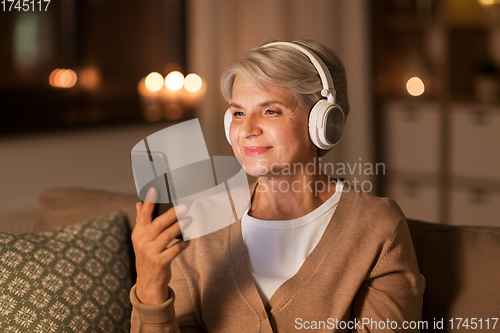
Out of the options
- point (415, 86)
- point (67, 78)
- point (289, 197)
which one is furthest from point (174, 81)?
point (289, 197)

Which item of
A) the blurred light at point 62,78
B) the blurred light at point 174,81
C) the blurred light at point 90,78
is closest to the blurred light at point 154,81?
the blurred light at point 174,81

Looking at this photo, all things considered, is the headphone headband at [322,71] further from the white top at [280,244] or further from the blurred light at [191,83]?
the blurred light at [191,83]

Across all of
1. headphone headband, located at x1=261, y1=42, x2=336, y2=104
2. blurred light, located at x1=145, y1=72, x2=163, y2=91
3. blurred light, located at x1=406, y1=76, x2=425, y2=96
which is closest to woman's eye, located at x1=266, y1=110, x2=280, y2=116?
headphone headband, located at x1=261, y1=42, x2=336, y2=104

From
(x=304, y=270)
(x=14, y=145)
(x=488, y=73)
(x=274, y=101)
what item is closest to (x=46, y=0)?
(x=14, y=145)

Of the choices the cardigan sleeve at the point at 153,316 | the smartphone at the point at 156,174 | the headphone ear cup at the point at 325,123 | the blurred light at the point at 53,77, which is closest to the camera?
the smartphone at the point at 156,174

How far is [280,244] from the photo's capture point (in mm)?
1028

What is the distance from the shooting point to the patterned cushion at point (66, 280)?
3.52ft

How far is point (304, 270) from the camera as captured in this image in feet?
3.26

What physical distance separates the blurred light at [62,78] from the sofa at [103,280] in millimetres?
1320

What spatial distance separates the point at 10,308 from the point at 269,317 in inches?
21.8

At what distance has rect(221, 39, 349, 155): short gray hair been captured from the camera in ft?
3.05

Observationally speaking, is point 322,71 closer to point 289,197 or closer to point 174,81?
point 289,197

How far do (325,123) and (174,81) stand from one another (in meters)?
2.00

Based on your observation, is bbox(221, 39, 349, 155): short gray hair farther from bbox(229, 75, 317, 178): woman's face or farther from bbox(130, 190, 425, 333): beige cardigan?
bbox(130, 190, 425, 333): beige cardigan
